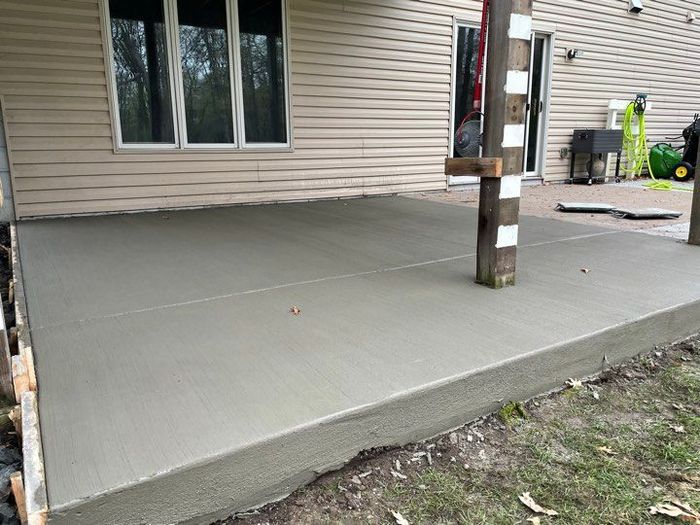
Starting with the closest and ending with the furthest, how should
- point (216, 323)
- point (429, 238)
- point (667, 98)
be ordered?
1. point (216, 323)
2. point (429, 238)
3. point (667, 98)

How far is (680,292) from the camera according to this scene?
111 inches

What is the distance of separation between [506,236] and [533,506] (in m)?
1.61

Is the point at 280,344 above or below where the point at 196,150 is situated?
A: below

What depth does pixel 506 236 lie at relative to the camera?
284 cm

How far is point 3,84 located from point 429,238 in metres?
3.91

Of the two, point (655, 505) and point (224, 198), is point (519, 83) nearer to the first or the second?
point (655, 505)

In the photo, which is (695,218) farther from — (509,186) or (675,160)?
(675,160)

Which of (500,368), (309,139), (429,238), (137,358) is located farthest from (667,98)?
(137,358)

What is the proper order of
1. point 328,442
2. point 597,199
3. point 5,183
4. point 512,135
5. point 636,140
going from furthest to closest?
point 636,140 < point 597,199 < point 5,183 < point 512,135 < point 328,442

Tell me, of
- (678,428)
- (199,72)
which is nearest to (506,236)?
(678,428)

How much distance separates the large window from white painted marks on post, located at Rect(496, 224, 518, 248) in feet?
12.4

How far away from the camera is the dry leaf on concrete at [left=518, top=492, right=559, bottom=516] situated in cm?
149

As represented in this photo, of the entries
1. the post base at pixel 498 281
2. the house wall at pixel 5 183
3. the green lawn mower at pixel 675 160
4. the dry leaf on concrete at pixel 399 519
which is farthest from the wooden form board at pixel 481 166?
the green lawn mower at pixel 675 160

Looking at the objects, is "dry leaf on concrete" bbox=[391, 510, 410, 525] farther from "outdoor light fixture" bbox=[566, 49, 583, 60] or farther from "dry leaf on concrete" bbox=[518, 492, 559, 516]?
"outdoor light fixture" bbox=[566, 49, 583, 60]
